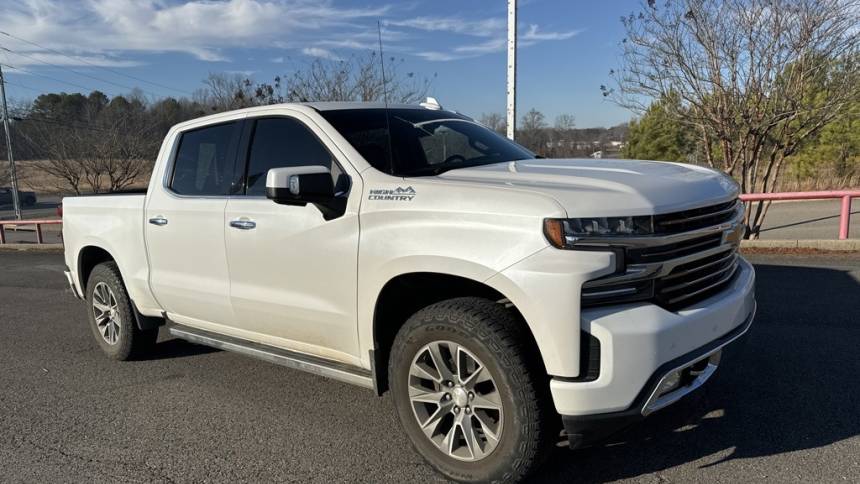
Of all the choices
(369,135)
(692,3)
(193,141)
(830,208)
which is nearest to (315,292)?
(369,135)

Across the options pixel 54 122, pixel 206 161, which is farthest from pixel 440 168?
pixel 54 122

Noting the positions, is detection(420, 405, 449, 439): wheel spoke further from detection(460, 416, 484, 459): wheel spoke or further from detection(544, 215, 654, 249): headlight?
detection(544, 215, 654, 249): headlight

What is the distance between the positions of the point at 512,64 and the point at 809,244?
5299 mm

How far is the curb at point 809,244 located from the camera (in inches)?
338

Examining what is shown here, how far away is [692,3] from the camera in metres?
11.6

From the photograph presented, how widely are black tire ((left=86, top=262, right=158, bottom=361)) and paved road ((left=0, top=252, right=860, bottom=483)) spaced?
11cm

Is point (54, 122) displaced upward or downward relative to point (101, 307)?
upward

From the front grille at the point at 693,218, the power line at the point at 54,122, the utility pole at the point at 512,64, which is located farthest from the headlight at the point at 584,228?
the power line at the point at 54,122

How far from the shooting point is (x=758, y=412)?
363 cm

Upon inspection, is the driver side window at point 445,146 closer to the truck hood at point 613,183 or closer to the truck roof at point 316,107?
the truck hood at point 613,183

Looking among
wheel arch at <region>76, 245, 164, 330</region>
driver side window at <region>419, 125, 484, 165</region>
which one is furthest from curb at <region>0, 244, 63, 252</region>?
driver side window at <region>419, 125, 484, 165</region>

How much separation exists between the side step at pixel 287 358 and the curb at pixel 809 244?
7.45 m

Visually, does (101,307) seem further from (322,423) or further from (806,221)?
(806,221)

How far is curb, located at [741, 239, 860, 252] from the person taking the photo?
28.2ft
